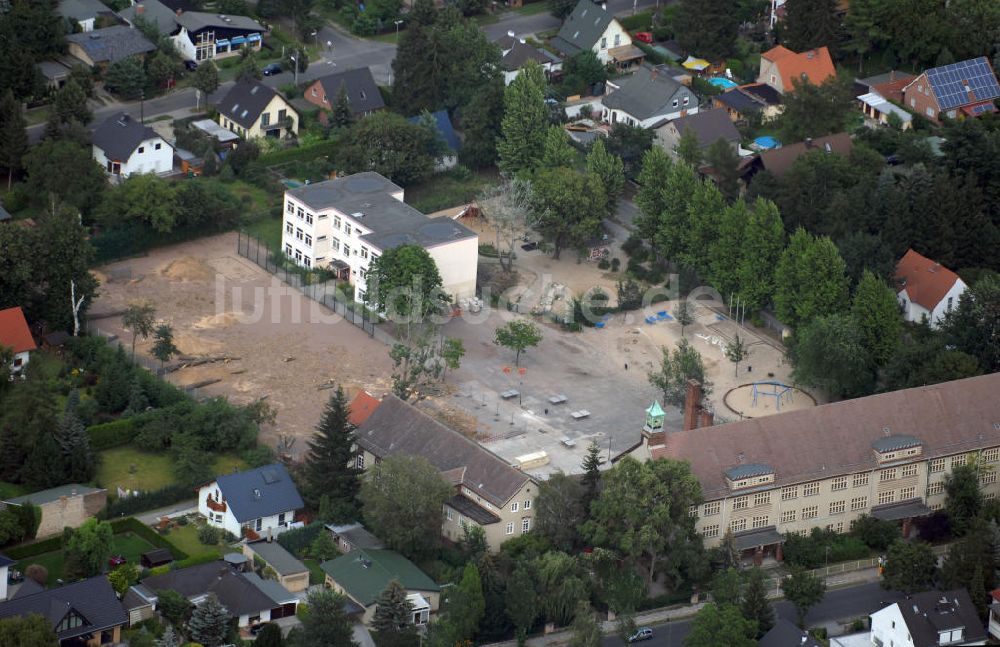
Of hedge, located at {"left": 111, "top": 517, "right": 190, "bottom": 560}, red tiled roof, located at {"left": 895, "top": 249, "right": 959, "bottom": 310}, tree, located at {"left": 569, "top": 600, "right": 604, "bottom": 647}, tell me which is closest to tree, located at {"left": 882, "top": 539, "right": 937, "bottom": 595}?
tree, located at {"left": 569, "top": 600, "right": 604, "bottom": 647}

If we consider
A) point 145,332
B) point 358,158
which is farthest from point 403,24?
point 145,332

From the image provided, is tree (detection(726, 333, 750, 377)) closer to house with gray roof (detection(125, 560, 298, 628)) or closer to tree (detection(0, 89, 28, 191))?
house with gray roof (detection(125, 560, 298, 628))

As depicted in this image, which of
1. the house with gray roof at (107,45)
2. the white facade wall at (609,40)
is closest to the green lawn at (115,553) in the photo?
the house with gray roof at (107,45)

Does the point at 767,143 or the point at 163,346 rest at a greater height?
the point at 767,143

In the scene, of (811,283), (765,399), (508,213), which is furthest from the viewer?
(508,213)

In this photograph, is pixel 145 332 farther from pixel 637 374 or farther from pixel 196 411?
pixel 637 374

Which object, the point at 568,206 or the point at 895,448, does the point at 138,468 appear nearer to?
the point at 568,206

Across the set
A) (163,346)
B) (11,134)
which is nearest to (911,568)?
(163,346)
